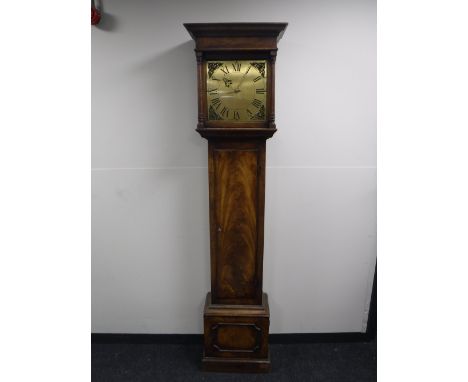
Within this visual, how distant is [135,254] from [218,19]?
5.04ft

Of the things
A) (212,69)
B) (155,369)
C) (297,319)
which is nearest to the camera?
(212,69)

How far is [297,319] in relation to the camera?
6.40 feet

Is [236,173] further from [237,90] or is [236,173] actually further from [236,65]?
[236,65]

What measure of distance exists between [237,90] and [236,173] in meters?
0.43

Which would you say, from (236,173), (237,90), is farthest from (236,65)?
(236,173)

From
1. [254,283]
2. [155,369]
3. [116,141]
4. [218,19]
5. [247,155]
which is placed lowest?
[155,369]

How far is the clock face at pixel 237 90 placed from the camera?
1.42 m

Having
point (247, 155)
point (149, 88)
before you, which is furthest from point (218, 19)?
point (247, 155)

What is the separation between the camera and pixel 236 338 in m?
1.71

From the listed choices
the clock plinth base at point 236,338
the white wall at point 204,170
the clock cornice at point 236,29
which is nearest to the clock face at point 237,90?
the clock cornice at point 236,29

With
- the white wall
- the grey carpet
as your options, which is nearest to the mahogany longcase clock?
the grey carpet

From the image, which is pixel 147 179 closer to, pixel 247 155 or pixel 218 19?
pixel 247 155

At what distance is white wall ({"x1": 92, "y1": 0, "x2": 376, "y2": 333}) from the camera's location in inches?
63.8

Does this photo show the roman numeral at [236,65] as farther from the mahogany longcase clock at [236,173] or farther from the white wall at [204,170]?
the white wall at [204,170]
